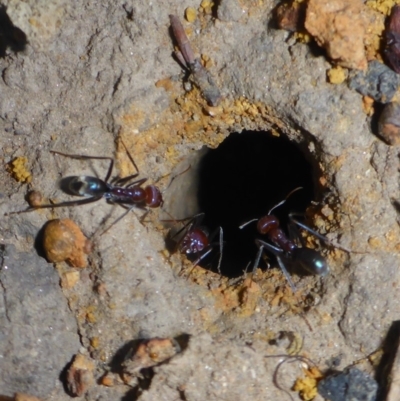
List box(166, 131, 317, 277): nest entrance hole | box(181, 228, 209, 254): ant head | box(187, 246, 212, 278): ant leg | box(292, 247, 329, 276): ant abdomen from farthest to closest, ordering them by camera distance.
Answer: box(166, 131, 317, 277): nest entrance hole, box(181, 228, 209, 254): ant head, box(187, 246, 212, 278): ant leg, box(292, 247, 329, 276): ant abdomen

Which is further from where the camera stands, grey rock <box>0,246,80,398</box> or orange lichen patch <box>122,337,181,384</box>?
grey rock <box>0,246,80,398</box>

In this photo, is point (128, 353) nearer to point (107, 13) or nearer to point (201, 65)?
point (201, 65)

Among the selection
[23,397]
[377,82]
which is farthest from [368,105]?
[23,397]

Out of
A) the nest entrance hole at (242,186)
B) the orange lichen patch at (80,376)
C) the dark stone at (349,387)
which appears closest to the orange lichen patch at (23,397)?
the orange lichen patch at (80,376)

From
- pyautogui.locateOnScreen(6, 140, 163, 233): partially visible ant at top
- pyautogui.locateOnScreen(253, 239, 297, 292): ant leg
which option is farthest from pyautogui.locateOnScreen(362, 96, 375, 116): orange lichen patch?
pyautogui.locateOnScreen(6, 140, 163, 233): partially visible ant at top

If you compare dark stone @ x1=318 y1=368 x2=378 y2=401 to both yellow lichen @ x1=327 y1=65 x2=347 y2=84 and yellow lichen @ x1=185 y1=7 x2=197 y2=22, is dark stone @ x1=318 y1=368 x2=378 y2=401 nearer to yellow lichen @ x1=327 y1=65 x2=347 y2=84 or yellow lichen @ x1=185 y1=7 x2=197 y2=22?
yellow lichen @ x1=327 y1=65 x2=347 y2=84
